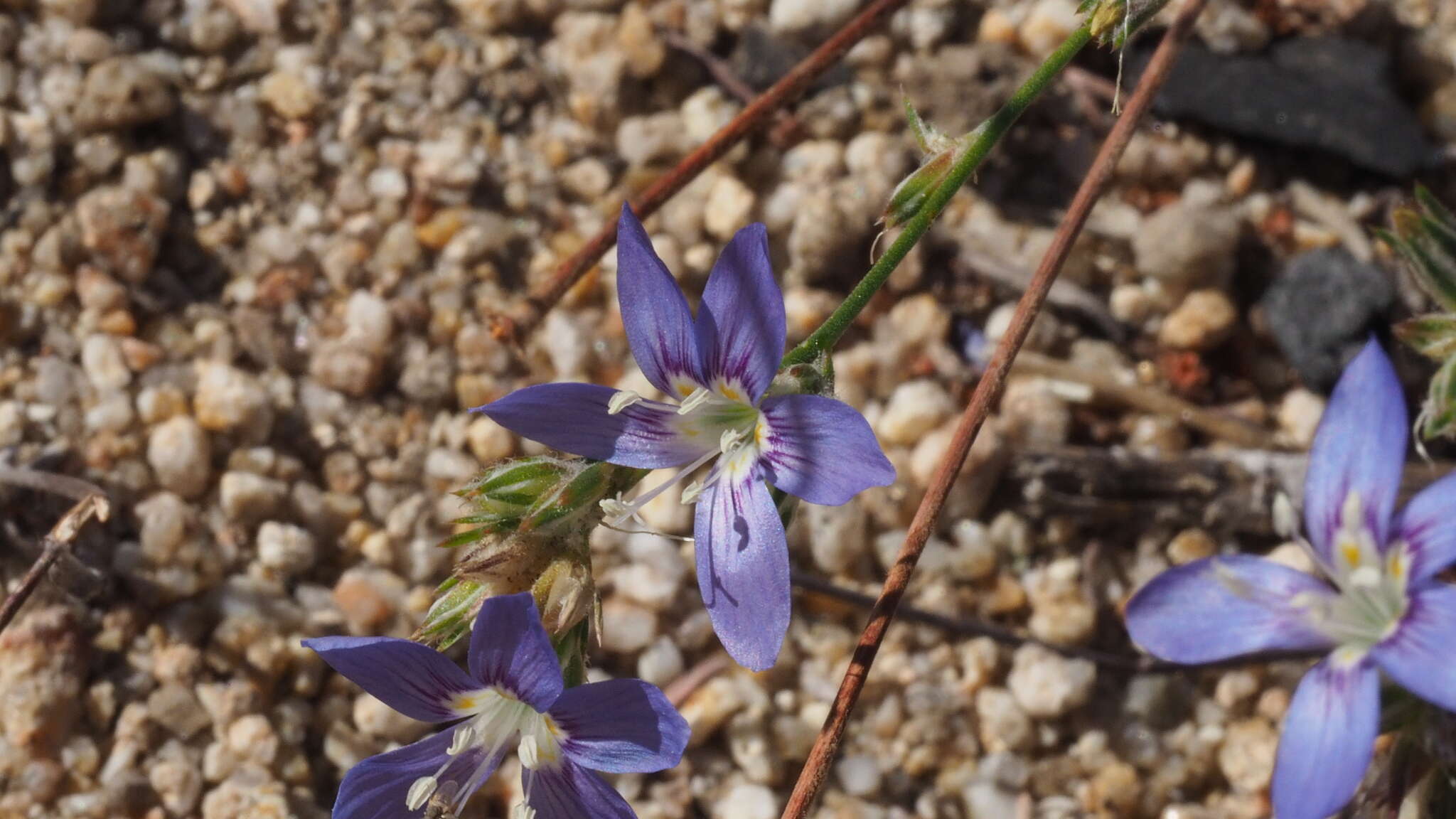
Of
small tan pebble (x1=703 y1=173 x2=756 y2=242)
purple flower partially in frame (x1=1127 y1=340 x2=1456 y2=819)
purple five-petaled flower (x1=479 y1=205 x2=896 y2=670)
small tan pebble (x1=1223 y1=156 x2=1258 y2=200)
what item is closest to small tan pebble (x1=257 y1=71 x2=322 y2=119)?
small tan pebble (x1=703 y1=173 x2=756 y2=242)

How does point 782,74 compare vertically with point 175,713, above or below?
above

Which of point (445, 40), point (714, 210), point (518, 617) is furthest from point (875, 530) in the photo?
point (445, 40)

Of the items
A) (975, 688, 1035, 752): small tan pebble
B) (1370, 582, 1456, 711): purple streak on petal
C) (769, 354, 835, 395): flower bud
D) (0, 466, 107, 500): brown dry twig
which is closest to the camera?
(1370, 582, 1456, 711): purple streak on petal

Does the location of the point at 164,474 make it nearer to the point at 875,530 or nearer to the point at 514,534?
the point at 514,534

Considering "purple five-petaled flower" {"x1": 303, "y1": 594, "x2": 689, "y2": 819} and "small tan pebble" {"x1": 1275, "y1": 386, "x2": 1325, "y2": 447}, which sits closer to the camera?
"purple five-petaled flower" {"x1": 303, "y1": 594, "x2": 689, "y2": 819}

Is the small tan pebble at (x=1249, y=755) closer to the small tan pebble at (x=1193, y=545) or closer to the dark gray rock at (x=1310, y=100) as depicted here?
the small tan pebble at (x=1193, y=545)

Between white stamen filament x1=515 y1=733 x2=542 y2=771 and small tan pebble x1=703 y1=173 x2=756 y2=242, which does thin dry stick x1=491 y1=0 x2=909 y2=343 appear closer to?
small tan pebble x1=703 y1=173 x2=756 y2=242

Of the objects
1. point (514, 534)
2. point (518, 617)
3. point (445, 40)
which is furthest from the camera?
point (445, 40)
